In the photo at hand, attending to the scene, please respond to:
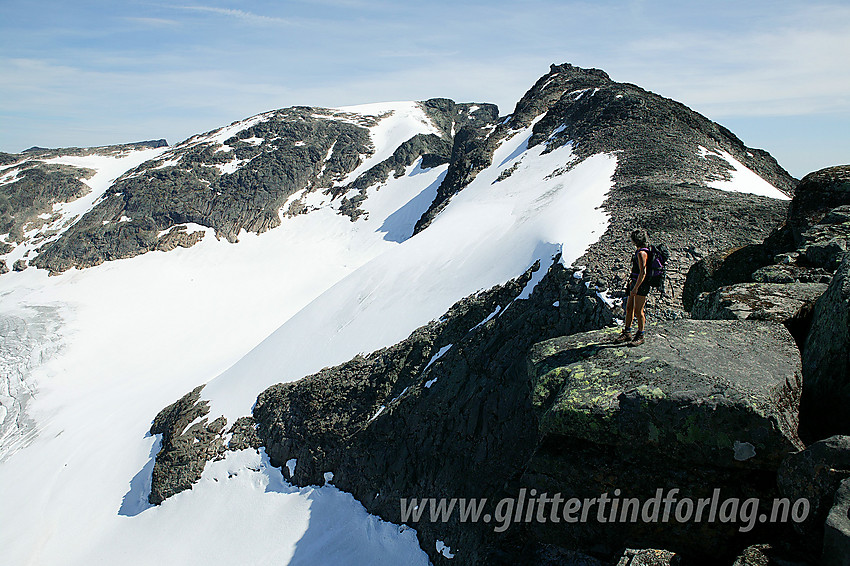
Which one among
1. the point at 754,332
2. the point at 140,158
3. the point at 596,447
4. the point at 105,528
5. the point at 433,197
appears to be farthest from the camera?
the point at 140,158

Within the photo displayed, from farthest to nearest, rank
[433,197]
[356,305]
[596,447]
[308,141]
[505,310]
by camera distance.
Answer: [308,141]
[433,197]
[356,305]
[505,310]
[596,447]

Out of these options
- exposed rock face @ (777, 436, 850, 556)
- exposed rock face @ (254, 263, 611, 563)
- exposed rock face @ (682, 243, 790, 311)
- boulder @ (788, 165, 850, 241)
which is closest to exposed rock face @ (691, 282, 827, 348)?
exposed rock face @ (682, 243, 790, 311)

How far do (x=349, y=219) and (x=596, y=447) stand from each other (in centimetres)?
5957

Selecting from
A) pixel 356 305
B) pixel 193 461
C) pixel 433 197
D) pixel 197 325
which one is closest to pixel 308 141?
pixel 433 197

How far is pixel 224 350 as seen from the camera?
41.4 metres

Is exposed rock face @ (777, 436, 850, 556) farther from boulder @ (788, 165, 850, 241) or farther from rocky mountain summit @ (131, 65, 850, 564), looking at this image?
boulder @ (788, 165, 850, 241)

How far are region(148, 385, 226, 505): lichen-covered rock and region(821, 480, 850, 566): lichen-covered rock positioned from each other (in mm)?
24244

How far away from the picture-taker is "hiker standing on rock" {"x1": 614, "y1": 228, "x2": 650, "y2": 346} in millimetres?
8148

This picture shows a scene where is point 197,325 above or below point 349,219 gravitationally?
below

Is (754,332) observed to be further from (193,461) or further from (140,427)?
(140,427)

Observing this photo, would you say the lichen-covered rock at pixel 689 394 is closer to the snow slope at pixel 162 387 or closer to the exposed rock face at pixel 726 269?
the exposed rock face at pixel 726 269

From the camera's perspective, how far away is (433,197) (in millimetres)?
60250

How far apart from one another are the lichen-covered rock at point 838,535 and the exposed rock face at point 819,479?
0.26 meters

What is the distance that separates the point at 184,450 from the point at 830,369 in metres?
25.9
